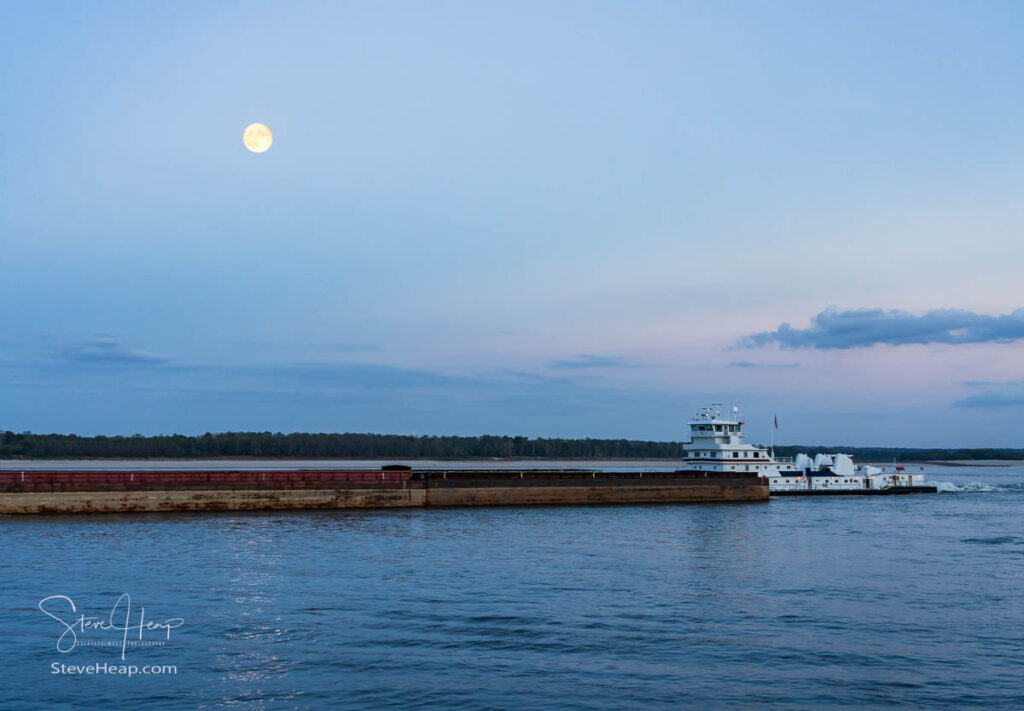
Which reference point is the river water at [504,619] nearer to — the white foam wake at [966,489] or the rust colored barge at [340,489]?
the rust colored barge at [340,489]

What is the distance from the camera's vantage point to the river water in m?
20.8

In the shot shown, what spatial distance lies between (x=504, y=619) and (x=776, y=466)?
69.0 m

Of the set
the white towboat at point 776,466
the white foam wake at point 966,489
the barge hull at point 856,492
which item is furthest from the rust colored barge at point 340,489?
the white foam wake at point 966,489

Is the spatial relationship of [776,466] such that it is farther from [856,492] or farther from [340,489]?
[340,489]

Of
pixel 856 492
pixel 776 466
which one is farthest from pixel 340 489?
pixel 856 492

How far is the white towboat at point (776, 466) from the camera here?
85.8 metres

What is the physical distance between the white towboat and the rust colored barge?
4.19m

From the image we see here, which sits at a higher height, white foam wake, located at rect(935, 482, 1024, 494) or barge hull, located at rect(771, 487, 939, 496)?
barge hull, located at rect(771, 487, 939, 496)

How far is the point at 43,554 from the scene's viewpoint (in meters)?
40.6

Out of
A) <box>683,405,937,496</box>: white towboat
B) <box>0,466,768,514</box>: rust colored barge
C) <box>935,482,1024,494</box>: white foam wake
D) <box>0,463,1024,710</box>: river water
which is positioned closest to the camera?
<box>0,463,1024,710</box>: river water

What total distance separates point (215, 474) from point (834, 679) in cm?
5265

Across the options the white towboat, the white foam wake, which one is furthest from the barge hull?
the white foam wake

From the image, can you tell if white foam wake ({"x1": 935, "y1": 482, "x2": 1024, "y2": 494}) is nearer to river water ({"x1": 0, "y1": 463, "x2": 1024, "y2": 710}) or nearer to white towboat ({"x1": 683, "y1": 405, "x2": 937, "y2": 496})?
white towboat ({"x1": 683, "y1": 405, "x2": 937, "y2": 496})

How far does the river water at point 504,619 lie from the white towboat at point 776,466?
32871 millimetres
